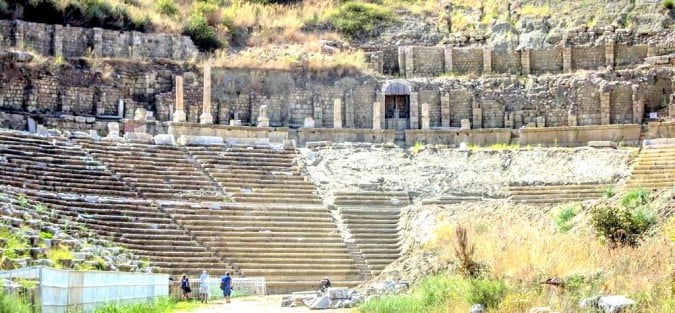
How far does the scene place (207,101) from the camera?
146 feet

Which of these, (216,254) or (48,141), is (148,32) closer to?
(48,141)

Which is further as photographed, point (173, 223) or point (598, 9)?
point (598, 9)

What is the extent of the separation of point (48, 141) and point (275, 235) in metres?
8.39

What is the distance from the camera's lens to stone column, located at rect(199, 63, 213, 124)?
1724 inches

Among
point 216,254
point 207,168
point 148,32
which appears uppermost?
point 148,32

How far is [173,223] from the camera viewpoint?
105 ft

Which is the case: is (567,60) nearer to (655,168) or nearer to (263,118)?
(655,168)

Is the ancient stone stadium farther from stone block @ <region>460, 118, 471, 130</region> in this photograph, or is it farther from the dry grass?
stone block @ <region>460, 118, 471, 130</region>

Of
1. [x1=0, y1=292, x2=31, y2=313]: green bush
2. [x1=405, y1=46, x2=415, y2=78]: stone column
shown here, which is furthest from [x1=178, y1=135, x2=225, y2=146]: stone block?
[x1=0, y1=292, x2=31, y2=313]: green bush

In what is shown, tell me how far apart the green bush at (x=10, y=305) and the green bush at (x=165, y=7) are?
40.5 metres

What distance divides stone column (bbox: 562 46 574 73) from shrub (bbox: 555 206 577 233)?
21664 millimetres

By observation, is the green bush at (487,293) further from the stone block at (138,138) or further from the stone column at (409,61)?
the stone column at (409,61)

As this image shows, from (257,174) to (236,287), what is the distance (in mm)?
8797

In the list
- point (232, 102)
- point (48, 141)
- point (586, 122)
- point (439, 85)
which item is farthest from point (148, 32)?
point (586, 122)
